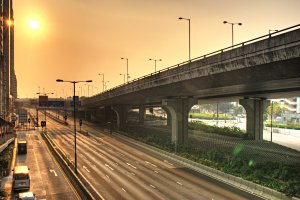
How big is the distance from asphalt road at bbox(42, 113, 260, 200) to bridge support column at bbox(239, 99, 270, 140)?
81.9 feet

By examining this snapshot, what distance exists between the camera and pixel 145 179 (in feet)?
125

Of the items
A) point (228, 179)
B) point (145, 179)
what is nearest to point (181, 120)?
point (145, 179)

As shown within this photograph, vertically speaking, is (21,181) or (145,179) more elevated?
(21,181)

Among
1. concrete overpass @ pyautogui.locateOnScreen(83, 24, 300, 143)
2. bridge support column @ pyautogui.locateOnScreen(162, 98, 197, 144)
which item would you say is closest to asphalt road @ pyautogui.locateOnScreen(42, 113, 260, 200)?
bridge support column @ pyautogui.locateOnScreen(162, 98, 197, 144)

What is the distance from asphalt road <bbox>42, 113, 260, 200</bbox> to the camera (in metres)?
31.3

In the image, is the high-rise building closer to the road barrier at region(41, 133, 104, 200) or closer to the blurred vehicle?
the road barrier at region(41, 133, 104, 200)

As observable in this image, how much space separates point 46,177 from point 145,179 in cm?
1216

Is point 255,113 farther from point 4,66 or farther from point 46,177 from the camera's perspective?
point 4,66

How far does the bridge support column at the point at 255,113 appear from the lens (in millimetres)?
68125

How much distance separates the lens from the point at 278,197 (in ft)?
96.6

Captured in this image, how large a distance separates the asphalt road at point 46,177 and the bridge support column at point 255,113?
39.5 m

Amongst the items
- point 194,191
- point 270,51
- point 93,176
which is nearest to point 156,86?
point 93,176

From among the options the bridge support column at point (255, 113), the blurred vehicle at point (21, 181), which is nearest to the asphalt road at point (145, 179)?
the blurred vehicle at point (21, 181)

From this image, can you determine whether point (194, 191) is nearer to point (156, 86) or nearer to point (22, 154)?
point (156, 86)
